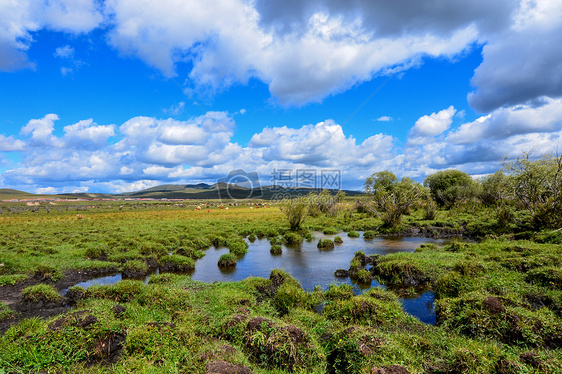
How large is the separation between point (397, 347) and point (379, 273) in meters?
10.3

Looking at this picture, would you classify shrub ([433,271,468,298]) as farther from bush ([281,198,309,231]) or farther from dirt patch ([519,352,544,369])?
bush ([281,198,309,231])

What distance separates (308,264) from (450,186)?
5902 centimetres

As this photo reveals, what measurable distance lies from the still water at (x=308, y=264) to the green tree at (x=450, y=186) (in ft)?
120

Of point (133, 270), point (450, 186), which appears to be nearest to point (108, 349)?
point (133, 270)

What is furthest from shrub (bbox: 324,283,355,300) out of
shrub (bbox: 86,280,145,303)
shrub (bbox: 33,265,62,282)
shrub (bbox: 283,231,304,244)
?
shrub (bbox: 283,231,304,244)

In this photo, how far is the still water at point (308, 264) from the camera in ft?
45.7

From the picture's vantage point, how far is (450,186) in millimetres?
65062

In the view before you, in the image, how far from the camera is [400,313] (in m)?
10.3

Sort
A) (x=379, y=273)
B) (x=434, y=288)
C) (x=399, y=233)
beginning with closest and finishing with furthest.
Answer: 1. (x=434, y=288)
2. (x=379, y=273)
3. (x=399, y=233)

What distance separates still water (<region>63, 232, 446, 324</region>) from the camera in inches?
548

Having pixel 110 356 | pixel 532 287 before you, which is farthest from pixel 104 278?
pixel 532 287

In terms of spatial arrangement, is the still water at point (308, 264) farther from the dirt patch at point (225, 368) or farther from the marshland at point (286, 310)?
the dirt patch at point (225, 368)

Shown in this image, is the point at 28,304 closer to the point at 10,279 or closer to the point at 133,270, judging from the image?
the point at 10,279

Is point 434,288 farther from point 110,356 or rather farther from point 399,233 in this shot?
point 399,233
